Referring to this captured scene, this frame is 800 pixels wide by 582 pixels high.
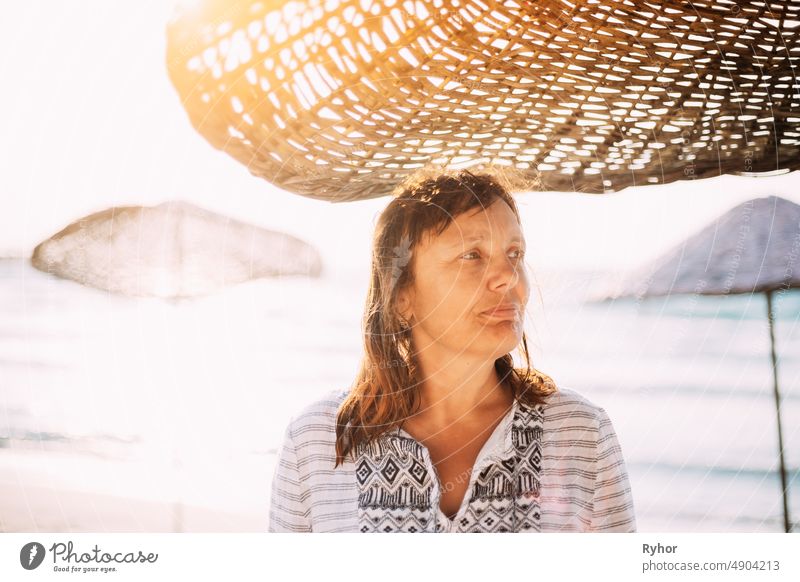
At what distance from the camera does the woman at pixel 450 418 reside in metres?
0.81

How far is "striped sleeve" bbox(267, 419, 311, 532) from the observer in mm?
815

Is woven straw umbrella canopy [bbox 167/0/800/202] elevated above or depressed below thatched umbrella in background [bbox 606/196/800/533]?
above

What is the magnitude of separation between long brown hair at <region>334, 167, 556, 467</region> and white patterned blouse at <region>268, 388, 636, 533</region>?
0.06ft

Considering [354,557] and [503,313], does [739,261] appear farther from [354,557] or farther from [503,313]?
[354,557]

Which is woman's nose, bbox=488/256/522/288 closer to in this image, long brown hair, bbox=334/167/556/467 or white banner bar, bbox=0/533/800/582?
long brown hair, bbox=334/167/556/467

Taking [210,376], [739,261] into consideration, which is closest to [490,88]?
[739,261]

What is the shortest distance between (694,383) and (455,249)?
1.09ft

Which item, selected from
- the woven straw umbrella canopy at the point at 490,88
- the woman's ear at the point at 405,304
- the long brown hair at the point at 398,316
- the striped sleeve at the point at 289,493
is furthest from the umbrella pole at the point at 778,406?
the striped sleeve at the point at 289,493

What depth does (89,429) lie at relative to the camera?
0.90 metres

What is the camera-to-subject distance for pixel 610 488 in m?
0.81

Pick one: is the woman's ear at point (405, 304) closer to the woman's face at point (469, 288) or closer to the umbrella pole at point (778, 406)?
the woman's face at point (469, 288)

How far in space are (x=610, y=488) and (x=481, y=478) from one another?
0.13m

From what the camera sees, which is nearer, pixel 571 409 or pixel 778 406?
pixel 571 409

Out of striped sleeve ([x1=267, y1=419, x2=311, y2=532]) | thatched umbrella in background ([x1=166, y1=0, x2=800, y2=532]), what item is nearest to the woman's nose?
thatched umbrella in background ([x1=166, y1=0, x2=800, y2=532])
